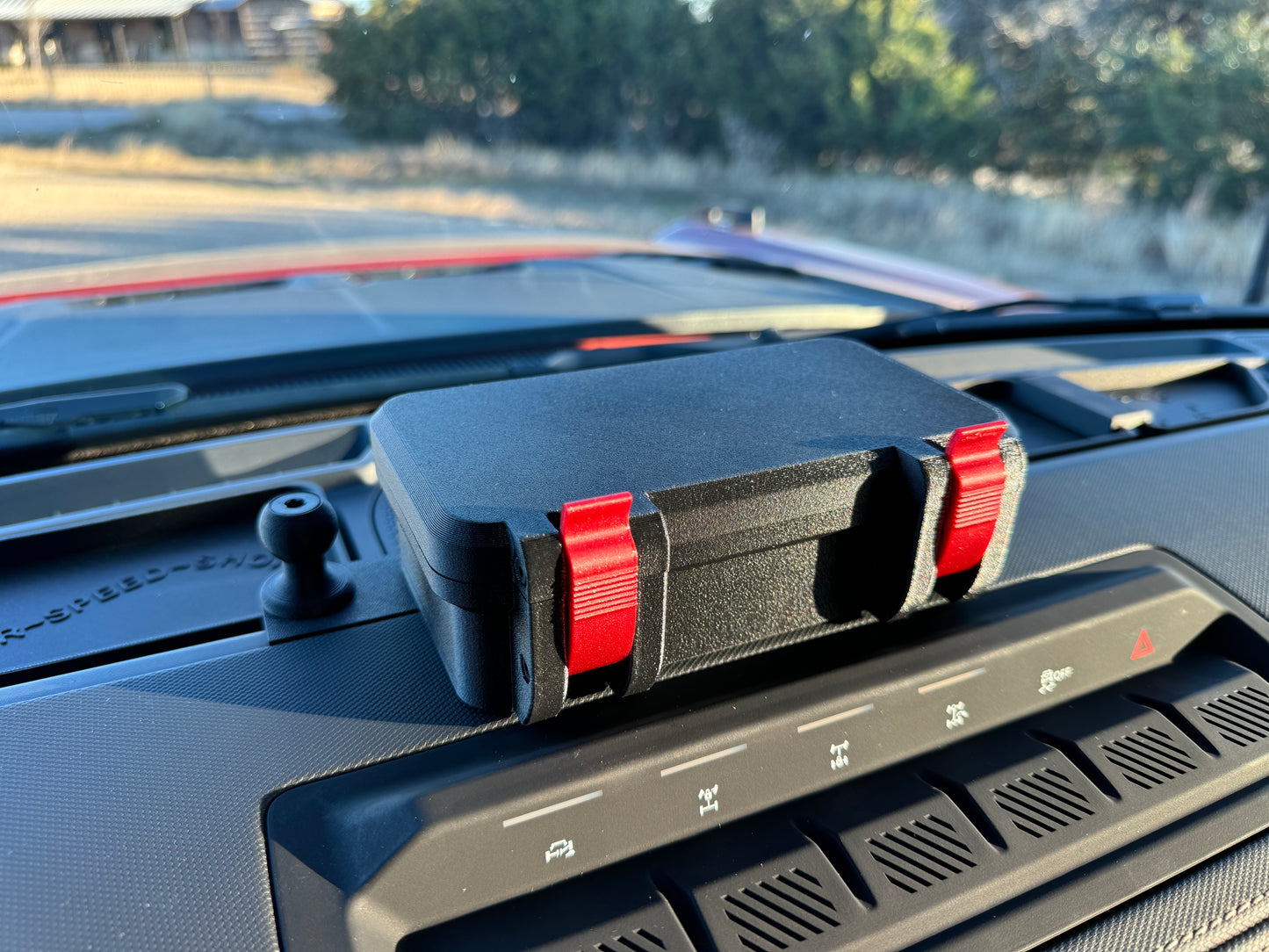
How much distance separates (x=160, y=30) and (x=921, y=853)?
60.6 inches

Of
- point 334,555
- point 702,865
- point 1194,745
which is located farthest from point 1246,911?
point 334,555

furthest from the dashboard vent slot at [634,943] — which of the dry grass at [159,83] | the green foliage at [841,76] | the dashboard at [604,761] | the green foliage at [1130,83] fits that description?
the green foliage at [1130,83]

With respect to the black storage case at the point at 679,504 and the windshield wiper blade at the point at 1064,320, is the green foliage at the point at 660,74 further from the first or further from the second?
the black storage case at the point at 679,504

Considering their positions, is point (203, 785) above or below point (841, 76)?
below

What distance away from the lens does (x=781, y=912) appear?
103 cm

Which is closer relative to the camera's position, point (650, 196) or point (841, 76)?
point (841, 76)

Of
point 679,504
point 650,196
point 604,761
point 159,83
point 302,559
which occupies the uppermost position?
point 159,83

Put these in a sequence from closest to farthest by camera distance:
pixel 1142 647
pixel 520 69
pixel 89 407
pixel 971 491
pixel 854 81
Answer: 1. pixel 971 491
2. pixel 1142 647
3. pixel 89 407
4. pixel 520 69
5. pixel 854 81

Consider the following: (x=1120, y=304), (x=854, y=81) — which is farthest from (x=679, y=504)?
(x=1120, y=304)

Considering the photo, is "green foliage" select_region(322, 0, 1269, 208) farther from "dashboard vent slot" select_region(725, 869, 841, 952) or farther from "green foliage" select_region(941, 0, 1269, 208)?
"dashboard vent slot" select_region(725, 869, 841, 952)

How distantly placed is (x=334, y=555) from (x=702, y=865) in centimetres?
67

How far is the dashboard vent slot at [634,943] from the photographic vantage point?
0.98 meters

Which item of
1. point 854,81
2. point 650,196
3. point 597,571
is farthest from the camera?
point 650,196

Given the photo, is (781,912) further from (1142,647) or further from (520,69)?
(520,69)
